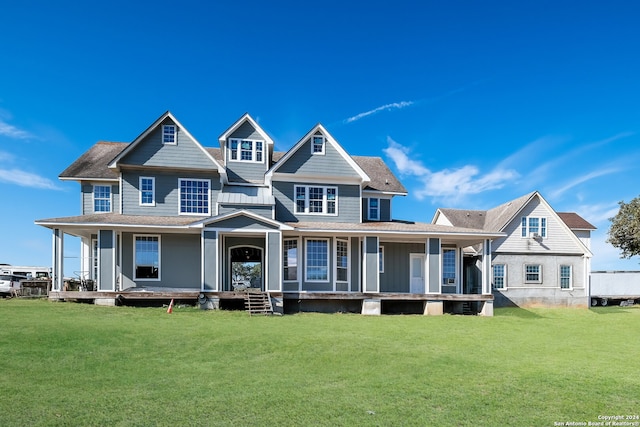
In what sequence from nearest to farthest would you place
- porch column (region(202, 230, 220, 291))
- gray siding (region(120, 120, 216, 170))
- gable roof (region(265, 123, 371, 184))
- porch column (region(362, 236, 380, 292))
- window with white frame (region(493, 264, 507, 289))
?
porch column (region(202, 230, 220, 291))
porch column (region(362, 236, 380, 292))
gray siding (region(120, 120, 216, 170))
gable roof (region(265, 123, 371, 184))
window with white frame (region(493, 264, 507, 289))

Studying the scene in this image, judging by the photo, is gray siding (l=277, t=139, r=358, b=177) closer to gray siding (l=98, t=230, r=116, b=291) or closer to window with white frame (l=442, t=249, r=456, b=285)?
window with white frame (l=442, t=249, r=456, b=285)

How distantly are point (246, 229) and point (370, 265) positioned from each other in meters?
6.17

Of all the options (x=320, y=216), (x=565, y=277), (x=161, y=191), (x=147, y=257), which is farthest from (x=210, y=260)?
(x=565, y=277)

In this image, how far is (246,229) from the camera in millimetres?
20359

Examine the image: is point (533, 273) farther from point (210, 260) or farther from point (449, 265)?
point (210, 260)

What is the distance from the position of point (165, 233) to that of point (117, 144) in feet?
28.3

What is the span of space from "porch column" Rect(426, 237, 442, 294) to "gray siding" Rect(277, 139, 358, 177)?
17.3 ft

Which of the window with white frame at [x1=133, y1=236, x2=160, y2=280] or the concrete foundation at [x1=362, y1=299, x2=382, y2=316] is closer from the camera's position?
the concrete foundation at [x1=362, y1=299, x2=382, y2=316]

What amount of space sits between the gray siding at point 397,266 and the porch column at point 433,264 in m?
2.15

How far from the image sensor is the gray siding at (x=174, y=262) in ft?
70.8

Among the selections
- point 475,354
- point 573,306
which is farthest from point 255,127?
point 573,306

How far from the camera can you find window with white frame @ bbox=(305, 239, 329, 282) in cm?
2247

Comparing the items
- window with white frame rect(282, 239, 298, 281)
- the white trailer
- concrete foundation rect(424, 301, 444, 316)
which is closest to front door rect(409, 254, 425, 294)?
concrete foundation rect(424, 301, 444, 316)

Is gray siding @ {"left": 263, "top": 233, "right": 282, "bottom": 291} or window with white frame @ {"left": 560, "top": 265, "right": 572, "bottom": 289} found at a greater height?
gray siding @ {"left": 263, "top": 233, "right": 282, "bottom": 291}
